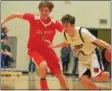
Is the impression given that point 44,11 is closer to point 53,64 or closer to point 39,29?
point 39,29

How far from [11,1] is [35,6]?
4.51 feet

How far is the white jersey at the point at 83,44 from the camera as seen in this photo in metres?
4.64

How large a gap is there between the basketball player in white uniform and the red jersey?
1.46ft

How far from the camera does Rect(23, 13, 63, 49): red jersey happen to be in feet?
17.0

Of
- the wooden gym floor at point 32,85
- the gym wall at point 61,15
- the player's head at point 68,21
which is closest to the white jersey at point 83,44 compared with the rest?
the player's head at point 68,21

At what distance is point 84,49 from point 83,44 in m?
0.08

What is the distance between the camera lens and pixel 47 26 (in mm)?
5246

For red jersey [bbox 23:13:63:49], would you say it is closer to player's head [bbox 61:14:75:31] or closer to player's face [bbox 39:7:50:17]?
player's face [bbox 39:7:50:17]

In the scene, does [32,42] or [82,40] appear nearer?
[82,40]

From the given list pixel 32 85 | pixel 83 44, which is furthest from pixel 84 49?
pixel 32 85

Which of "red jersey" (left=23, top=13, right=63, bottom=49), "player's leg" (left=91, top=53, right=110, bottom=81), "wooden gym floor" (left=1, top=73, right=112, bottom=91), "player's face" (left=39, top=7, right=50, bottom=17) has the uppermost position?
"player's face" (left=39, top=7, right=50, bottom=17)

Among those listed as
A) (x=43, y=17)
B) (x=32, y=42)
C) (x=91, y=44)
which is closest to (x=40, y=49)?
(x=32, y=42)

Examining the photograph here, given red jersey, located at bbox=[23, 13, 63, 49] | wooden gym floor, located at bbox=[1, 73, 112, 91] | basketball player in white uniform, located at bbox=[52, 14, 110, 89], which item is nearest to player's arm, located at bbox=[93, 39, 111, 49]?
basketball player in white uniform, located at bbox=[52, 14, 110, 89]

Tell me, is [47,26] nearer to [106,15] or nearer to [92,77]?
[92,77]
